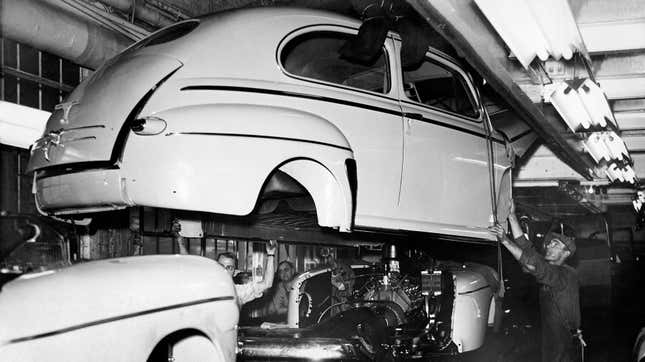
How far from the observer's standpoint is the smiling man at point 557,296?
5.84 meters

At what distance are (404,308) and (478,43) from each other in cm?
280

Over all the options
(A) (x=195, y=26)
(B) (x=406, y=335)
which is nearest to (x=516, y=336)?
(B) (x=406, y=335)

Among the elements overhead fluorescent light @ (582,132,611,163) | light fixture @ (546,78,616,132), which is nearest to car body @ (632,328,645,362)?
light fixture @ (546,78,616,132)

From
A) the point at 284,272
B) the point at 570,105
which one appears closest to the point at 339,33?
the point at 570,105

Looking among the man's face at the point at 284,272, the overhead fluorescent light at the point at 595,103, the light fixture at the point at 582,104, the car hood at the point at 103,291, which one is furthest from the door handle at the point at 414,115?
the man's face at the point at 284,272

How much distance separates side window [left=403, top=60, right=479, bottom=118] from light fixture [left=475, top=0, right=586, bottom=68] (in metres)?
1.36

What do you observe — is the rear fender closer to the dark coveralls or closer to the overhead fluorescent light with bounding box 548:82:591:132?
the overhead fluorescent light with bounding box 548:82:591:132

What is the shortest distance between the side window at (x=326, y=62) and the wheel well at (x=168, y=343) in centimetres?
213

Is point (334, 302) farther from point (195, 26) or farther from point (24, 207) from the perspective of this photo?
point (24, 207)

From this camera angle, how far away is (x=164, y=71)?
3893 millimetres

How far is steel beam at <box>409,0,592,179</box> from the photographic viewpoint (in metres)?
3.78

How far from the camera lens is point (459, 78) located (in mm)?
6047

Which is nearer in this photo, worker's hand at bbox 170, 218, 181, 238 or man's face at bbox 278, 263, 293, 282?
worker's hand at bbox 170, 218, 181, 238

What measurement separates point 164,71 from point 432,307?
11.7ft
